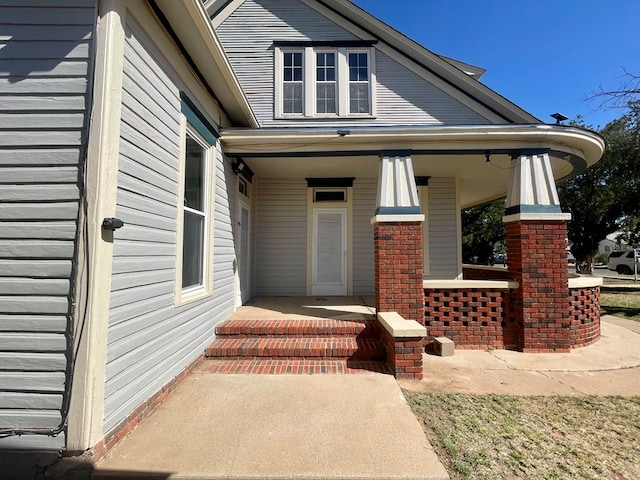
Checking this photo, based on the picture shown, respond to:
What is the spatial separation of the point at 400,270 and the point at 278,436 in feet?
9.43

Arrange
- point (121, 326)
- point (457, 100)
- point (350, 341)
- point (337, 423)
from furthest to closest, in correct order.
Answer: point (457, 100) → point (350, 341) → point (337, 423) → point (121, 326)

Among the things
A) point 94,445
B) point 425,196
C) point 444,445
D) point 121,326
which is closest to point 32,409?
point 94,445

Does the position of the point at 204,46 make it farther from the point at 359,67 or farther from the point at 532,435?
the point at 532,435

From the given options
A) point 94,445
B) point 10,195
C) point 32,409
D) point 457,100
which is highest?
point 457,100

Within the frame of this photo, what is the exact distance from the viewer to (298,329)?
4.46 meters

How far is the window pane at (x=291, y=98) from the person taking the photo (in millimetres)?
6984

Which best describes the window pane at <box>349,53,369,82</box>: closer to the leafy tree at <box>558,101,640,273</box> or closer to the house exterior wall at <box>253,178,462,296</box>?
the house exterior wall at <box>253,178,462,296</box>

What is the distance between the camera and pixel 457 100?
23.1 ft

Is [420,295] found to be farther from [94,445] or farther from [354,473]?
[94,445]

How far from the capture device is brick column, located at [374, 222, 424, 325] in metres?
4.68

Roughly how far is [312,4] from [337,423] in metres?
8.02

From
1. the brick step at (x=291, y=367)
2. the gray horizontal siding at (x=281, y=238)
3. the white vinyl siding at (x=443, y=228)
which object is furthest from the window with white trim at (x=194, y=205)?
the white vinyl siding at (x=443, y=228)

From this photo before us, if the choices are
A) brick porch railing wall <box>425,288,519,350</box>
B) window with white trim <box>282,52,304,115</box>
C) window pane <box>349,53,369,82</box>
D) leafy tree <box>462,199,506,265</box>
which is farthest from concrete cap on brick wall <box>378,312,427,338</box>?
leafy tree <box>462,199,506,265</box>

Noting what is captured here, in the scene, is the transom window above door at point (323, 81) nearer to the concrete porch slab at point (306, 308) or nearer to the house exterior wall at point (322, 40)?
the house exterior wall at point (322, 40)
